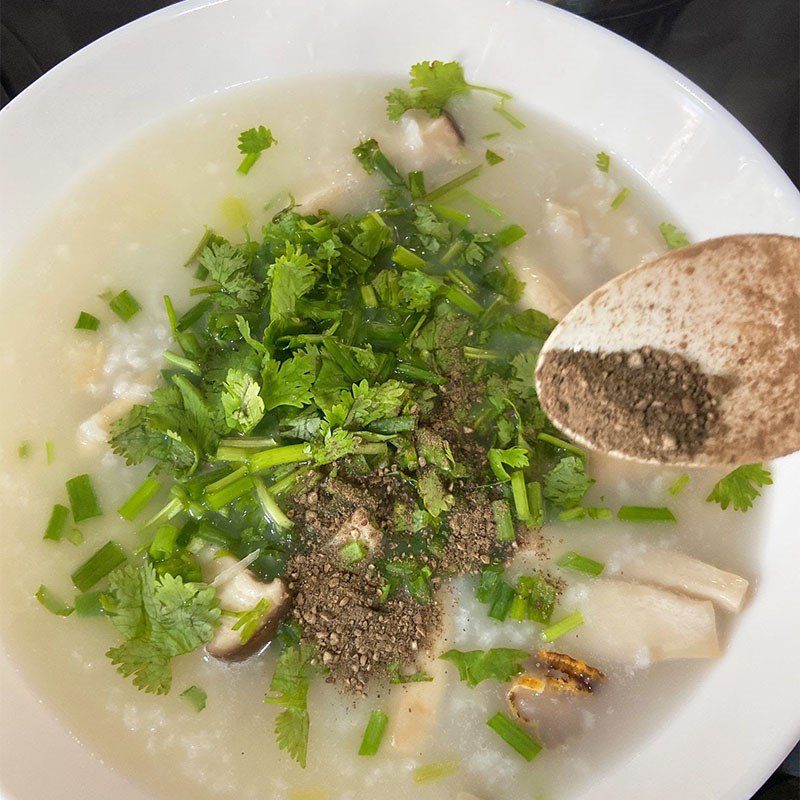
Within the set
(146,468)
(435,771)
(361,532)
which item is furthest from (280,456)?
(435,771)

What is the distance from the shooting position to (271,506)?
1.36 m

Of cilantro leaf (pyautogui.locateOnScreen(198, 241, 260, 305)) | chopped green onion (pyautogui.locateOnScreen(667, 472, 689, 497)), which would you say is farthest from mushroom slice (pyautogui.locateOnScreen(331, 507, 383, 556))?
chopped green onion (pyautogui.locateOnScreen(667, 472, 689, 497))

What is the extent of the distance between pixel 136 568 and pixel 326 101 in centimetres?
102

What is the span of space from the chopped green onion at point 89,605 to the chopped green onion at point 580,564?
840mm

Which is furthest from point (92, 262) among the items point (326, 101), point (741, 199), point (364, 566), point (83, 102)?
point (741, 199)

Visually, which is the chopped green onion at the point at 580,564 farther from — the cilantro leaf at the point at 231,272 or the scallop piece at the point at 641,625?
the cilantro leaf at the point at 231,272

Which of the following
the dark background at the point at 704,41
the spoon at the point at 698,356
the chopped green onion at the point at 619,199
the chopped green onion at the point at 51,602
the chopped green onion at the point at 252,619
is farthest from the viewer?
the dark background at the point at 704,41

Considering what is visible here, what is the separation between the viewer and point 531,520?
1.36 m

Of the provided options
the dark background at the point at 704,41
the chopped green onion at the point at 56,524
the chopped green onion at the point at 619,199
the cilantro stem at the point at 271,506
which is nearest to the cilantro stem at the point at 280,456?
the cilantro stem at the point at 271,506

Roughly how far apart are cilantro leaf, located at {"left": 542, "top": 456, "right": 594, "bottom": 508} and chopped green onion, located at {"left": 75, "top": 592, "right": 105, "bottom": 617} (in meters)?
0.83

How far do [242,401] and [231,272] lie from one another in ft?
0.94

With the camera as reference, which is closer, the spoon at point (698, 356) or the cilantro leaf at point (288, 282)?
the spoon at point (698, 356)

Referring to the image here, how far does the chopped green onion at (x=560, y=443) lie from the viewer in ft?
4.55

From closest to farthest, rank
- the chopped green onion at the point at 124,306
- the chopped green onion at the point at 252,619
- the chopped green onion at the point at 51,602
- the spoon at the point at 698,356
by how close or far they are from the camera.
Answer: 1. the spoon at the point at 698,356
2. the chopped green onion at the point at 252,619
3. the chopped green onion at the point at 51,602
4. the chopped green onion at the point at 124,306
